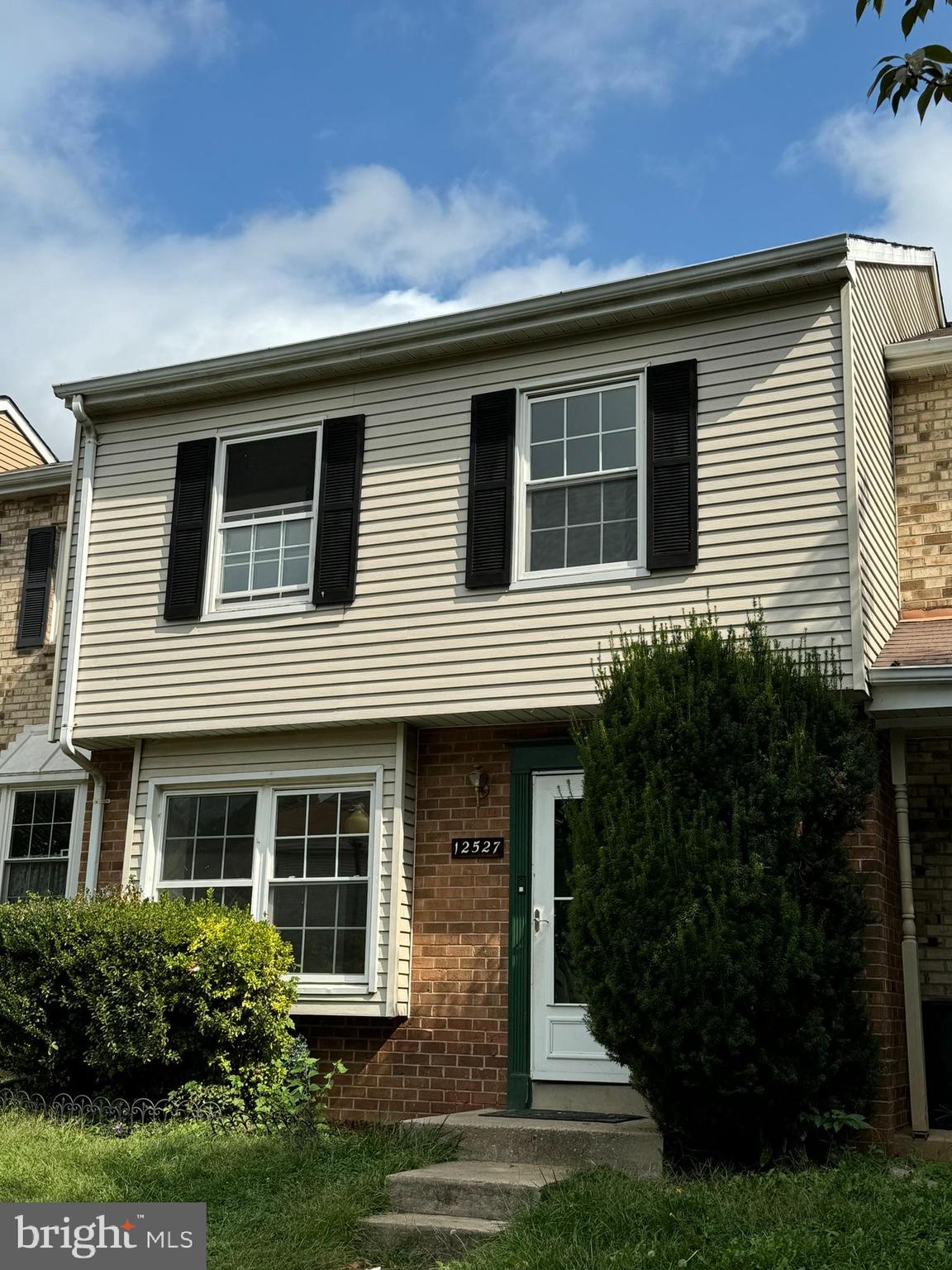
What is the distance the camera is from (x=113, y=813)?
11.0 metres

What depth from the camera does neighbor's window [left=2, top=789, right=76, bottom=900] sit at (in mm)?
12008

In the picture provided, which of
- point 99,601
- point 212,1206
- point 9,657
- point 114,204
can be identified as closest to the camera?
point 212,1206

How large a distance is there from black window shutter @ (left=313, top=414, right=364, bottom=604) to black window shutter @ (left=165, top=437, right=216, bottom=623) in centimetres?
104

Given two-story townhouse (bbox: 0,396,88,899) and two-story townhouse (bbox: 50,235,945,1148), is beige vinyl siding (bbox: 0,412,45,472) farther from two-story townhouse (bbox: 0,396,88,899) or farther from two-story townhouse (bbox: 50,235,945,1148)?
two-story townhouse (bbox: 50,235,945,1148)

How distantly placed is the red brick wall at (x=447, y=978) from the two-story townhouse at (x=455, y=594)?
21 millimetres

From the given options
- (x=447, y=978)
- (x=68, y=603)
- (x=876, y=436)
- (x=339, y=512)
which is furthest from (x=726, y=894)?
(x=68, y=603)

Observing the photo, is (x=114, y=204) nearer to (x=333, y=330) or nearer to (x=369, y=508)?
(x=333, y=330)

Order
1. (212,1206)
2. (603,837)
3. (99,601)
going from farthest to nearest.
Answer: (99,601)
(603,837)
(212,1206)

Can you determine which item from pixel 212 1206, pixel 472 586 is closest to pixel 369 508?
pixel 472 586

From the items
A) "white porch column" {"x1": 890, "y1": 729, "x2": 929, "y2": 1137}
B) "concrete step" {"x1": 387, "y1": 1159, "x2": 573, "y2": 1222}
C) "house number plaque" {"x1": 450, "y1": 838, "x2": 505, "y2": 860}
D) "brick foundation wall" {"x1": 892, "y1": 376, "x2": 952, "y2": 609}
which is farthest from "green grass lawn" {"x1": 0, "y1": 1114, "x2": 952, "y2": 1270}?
"brick foundation wall" {"x1": 892, "y1": 376, "x2": 952, "y2": 609}

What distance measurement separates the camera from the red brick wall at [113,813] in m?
10.9

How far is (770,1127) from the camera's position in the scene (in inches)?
289

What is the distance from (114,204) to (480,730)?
6.20 meters

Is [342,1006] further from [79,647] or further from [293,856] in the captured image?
[79,647]
